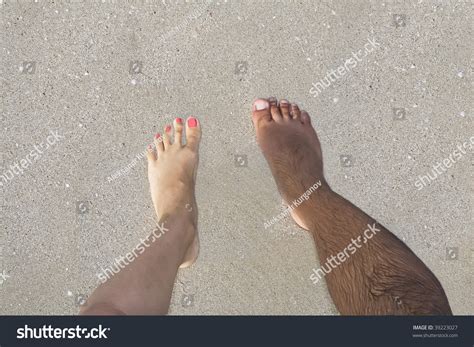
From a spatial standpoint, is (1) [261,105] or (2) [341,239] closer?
(2) [341,239]

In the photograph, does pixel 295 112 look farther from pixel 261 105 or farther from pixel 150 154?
pixel 150 154

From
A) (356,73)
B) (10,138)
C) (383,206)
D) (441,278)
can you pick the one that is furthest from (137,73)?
(441,278)

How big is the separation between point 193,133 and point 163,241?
0.60m

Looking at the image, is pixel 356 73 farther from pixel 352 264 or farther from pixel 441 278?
pixel 441 278

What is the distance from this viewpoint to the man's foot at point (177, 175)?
2273 millimetres

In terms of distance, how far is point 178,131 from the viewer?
2.38m

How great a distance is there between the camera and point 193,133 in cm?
237

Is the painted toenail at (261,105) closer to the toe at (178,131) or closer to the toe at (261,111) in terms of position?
the toe at (261,111)

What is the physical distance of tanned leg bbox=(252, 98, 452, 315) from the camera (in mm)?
1838

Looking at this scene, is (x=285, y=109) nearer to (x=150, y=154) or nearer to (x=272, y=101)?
(x=272, y=101)

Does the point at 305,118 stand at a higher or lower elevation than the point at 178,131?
lower

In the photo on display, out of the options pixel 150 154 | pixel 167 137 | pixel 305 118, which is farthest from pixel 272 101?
pixel 150 154

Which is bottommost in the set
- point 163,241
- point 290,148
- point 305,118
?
point 163,241
